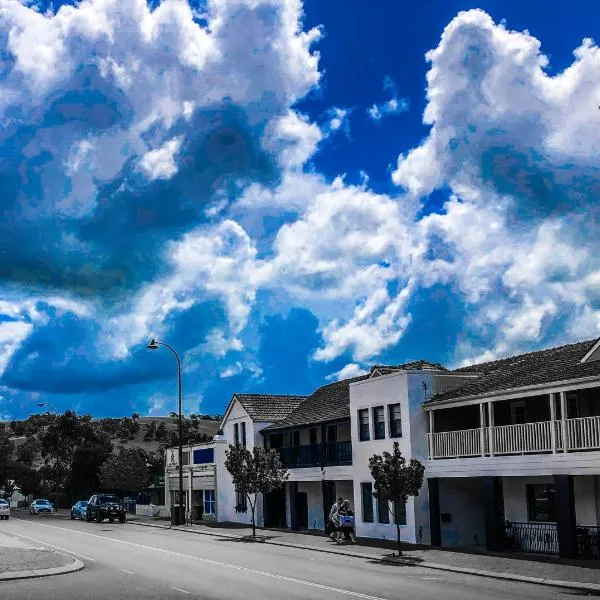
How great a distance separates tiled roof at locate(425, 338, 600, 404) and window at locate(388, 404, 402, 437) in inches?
61.0

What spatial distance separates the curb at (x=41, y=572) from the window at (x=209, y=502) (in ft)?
95.4

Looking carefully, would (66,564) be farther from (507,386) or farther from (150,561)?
(507,386)

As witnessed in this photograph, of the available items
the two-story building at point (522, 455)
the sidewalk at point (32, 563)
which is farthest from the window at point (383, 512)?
the sidewalk at point (32, 563)

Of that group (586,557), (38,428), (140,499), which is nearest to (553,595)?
(586,557)

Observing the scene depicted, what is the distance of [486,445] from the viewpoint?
31391 millimetres

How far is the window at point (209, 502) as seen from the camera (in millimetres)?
55500

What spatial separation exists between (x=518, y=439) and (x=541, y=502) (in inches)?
122

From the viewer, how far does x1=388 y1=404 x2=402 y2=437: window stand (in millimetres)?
35406

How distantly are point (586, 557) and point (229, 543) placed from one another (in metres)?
15.4

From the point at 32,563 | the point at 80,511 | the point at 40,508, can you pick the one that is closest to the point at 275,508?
the point at 80,511

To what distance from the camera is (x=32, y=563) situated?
2672cm

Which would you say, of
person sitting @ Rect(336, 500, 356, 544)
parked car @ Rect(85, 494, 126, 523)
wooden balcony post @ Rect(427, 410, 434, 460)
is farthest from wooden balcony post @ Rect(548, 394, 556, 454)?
parked car @ Rect(85, 494, 126, 523)

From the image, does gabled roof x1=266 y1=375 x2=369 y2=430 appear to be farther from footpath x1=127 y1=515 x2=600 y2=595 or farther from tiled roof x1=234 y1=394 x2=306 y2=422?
footpath x1=127 y1=515 x2=600 y2=595

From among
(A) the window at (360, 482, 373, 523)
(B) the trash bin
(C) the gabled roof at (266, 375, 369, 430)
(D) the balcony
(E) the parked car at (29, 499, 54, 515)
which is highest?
(C) the gabled roof at (266, 375, 369, 430)
